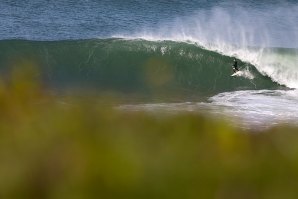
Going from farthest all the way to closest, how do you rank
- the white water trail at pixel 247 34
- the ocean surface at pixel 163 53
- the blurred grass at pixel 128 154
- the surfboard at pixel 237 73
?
the white water trail at pixel 247 34 → the surfboard at pixel 237 73 → the ocean surface at pixel 163 53 → the blurred grass at pixel 128 154

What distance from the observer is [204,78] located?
70.5ft

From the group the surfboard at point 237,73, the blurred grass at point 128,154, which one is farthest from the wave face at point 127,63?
the blurred grass at point 128,154

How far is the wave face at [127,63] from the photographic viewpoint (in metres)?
20.7

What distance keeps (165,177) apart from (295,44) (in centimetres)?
2651

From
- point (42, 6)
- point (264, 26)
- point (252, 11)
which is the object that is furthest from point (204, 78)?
point (252, 11)

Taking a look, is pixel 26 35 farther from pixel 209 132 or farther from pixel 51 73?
pixel 209 132

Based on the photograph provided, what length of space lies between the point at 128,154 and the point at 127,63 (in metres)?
20.3

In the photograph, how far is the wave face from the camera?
20703 mm

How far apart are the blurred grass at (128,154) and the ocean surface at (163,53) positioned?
1195cm

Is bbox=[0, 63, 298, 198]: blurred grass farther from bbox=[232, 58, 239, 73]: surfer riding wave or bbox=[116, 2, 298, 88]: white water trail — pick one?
bbox=[232, 58, 239, 73]: surfer riding wave

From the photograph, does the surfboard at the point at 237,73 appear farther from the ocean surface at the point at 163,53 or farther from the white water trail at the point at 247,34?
the white water trail at the point at 247,34

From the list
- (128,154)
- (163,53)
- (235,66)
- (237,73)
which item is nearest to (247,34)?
(235,66)

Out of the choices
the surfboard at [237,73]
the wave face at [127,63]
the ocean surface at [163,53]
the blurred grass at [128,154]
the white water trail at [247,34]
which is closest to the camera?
the blurred grass at [128,154]

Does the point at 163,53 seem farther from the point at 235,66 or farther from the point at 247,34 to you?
the point at 247,34
